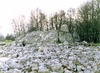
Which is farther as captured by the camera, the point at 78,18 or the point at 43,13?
the point at 43,13

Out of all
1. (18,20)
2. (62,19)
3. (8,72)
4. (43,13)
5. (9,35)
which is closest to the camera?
(8,72)

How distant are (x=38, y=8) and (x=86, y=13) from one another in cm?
884

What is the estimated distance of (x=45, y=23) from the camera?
32531mm

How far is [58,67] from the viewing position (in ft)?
22.9

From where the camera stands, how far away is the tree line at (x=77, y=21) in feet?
89.9

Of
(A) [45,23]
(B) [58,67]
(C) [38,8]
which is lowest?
(B) [58,67]

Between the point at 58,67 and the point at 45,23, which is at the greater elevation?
the point at 45,23

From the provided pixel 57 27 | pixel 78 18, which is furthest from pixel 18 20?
pixel 78 18

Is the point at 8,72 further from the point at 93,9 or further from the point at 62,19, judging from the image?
the point at 62,19

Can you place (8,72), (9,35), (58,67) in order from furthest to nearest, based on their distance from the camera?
1. (9,35)
2. (58,67)
3. (8,72)

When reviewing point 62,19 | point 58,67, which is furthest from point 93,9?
point 58,67

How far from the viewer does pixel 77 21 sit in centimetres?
2856

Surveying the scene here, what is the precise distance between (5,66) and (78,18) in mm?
22254

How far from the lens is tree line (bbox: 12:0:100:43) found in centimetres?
2741
